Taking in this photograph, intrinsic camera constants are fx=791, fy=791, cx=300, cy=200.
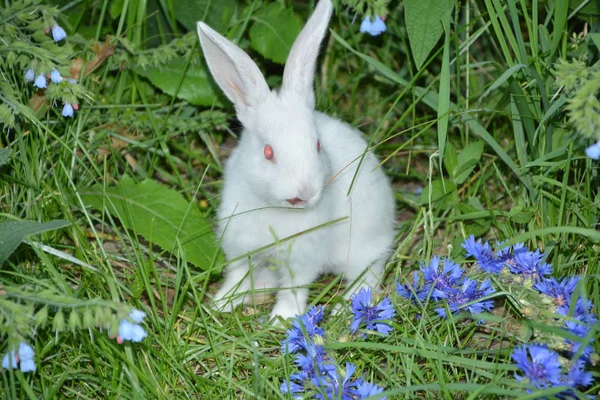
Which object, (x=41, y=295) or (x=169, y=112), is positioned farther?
(x=169, y=112)

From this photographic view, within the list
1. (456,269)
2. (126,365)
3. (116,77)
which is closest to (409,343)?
(456,269)

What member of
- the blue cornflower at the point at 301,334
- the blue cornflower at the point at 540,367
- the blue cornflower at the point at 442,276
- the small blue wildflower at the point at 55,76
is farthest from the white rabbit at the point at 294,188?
the blue cornflower at the point at 540,367

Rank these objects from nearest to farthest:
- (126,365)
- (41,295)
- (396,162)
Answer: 1. (41,295)
2. (126,365)
3. (396,162)

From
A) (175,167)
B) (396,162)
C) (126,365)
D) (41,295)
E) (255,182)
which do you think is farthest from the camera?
(396,162)

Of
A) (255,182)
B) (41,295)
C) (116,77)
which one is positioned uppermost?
(116,77)

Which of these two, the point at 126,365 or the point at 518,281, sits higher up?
the point at 518,281

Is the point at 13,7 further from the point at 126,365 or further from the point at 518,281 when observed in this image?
the point at 518,281
